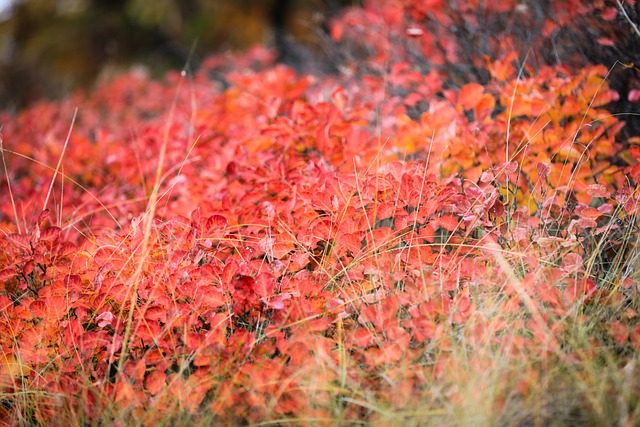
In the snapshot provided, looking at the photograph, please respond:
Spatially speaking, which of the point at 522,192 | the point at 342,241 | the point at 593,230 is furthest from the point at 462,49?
the point at 342,241

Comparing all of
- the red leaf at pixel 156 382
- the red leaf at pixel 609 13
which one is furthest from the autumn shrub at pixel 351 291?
the red leaf at pixel 609 13

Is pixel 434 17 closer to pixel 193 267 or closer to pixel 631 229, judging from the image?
pixel 631 229

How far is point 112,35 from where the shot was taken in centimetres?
863

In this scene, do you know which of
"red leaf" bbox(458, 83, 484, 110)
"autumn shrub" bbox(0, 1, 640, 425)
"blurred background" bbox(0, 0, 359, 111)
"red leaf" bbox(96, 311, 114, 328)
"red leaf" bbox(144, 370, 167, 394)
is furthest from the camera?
"blurred background" bbox(0, 0, 359, 111)

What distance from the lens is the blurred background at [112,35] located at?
7.87m

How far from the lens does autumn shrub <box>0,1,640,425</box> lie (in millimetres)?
1757

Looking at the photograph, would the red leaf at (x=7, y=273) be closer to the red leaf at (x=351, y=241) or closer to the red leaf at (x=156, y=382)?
the red leaf at (x=156, y=382)

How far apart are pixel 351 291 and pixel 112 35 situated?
7783 mm

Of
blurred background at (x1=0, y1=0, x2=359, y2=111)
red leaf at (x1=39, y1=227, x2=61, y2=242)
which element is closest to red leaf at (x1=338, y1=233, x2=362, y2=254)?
red leaf at (x1=39, y1=227, x2=61, y2=242)

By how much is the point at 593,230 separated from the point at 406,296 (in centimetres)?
82

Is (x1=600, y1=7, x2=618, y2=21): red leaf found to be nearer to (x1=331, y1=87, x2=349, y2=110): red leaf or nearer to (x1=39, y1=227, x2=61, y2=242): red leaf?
→ (x1=331, y1=87, x2=349, y2=110): red leaf

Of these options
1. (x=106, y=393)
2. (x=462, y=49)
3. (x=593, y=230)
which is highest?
(x=462, y=49)

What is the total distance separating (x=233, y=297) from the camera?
197 centimetres

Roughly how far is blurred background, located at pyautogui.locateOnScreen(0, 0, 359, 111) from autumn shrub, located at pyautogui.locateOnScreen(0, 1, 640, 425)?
17.7 feet
